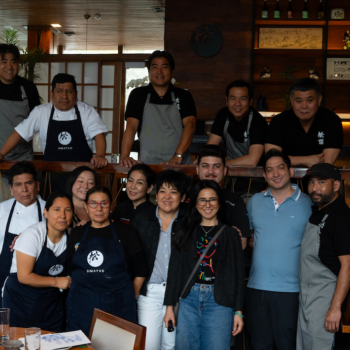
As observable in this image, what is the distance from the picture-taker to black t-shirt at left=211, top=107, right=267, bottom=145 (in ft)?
9.71

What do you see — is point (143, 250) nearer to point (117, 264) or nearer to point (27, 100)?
point (117, 264)

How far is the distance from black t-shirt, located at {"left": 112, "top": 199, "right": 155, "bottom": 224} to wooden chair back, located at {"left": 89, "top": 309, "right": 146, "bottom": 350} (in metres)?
0.86

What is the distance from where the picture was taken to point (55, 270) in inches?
92.6

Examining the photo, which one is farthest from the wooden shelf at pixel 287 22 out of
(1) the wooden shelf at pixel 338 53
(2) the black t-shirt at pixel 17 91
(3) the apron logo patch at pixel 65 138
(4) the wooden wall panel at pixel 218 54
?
(3) the apron logo patch at pixel 65 138

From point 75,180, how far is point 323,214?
1.44m

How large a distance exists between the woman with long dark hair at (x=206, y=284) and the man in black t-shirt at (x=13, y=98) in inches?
66.5

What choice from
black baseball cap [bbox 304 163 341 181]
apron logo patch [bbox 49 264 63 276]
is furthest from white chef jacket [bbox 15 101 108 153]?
black baseball cap [bbox 304 163 341 181]

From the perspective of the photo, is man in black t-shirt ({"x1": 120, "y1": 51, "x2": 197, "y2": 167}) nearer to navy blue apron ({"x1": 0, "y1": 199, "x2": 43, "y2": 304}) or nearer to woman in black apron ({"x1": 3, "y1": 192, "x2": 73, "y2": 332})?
woman in black apron ({"x1": 3, "y1": 192, "x2": 73, "y2": 332})

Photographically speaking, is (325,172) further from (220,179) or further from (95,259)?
(95,259)

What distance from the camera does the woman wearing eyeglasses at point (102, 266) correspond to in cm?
222

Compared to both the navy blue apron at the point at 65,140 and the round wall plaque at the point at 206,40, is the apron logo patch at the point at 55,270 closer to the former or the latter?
the navy blue apron at the point at 65,140

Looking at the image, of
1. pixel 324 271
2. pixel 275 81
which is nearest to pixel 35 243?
pixel 324 271

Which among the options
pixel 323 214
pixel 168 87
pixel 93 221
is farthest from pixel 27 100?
pixel 323 214

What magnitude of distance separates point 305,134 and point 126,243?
1374mm
